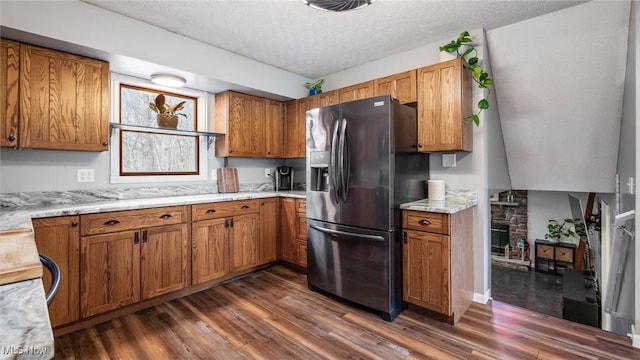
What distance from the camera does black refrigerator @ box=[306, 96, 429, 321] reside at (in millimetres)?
2354

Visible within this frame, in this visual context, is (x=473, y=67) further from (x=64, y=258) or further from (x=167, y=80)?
(x=64, y=258)

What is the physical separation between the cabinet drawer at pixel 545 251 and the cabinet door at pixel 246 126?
620 centimetres

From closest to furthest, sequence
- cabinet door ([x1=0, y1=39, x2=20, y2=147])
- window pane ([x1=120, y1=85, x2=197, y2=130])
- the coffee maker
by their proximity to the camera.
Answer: cabinet door ([x1=0, y1=39, x2=20, y2=147]), window pane ([x1=120, y1=85, x2=197, y2=130]), the coffee maker

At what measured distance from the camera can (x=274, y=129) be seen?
388cm

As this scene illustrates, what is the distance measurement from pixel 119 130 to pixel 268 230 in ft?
5.96

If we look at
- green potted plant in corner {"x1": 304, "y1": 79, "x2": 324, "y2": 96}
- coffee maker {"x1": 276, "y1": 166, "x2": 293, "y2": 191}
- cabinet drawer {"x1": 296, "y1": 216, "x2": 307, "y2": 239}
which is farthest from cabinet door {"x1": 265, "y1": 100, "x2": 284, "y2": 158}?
cabinet drawer {"x1": 296, "y1": 216, "x2": 307, "y2": 239}

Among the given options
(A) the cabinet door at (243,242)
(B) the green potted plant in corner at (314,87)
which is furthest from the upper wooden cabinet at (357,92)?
(A) the cabinet door at (243,242)

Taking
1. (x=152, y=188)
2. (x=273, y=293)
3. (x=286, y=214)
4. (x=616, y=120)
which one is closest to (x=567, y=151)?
(x=616, y=120)

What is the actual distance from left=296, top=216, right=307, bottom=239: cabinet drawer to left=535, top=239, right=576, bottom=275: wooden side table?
5.68 m

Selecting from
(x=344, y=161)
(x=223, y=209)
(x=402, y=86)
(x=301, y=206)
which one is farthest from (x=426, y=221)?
(x=223, y=209)

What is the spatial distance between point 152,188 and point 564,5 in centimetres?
395

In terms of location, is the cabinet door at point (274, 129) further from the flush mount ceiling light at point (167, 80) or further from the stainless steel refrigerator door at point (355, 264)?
the stainless steel refrigerator door at point (355, 264)

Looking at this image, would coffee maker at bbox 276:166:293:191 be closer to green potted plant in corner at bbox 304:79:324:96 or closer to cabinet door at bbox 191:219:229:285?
green potted plant in corner at bbox 304:79:324:96

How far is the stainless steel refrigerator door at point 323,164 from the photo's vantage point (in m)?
2.63
